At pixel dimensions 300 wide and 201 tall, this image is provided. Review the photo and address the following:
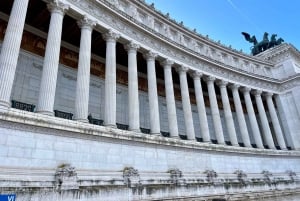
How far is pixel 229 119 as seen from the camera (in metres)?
35.2

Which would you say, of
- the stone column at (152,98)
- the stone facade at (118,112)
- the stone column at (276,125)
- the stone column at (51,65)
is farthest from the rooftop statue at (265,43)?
the stone column at (51,65)

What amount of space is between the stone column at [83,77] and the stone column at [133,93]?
500 cm

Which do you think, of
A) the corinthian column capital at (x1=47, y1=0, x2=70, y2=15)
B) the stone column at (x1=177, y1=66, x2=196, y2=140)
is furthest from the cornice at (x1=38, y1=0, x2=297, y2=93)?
the stone column at (x1=177, y1=66, x2=196, y2=140)

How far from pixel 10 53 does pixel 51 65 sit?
9.81 feet

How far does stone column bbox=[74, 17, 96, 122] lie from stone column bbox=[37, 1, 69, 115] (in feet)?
7.18

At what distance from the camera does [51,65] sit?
734 inches

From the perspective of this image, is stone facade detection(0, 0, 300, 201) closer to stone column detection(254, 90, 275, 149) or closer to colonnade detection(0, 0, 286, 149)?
colonnade detection(0, 0, 286, 149)

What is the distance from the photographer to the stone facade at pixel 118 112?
1497 cm

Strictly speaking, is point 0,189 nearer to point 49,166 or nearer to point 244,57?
point 49,166

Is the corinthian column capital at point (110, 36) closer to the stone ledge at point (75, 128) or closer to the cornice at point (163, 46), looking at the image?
the cornice at point (163, 46)

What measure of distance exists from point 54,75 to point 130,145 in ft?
27.3

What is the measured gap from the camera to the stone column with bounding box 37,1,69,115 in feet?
56.9

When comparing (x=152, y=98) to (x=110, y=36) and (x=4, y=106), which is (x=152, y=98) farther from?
(x=4, y=106)

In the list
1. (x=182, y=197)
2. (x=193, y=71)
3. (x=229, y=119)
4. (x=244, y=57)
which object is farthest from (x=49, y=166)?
(x=244, y=57)
